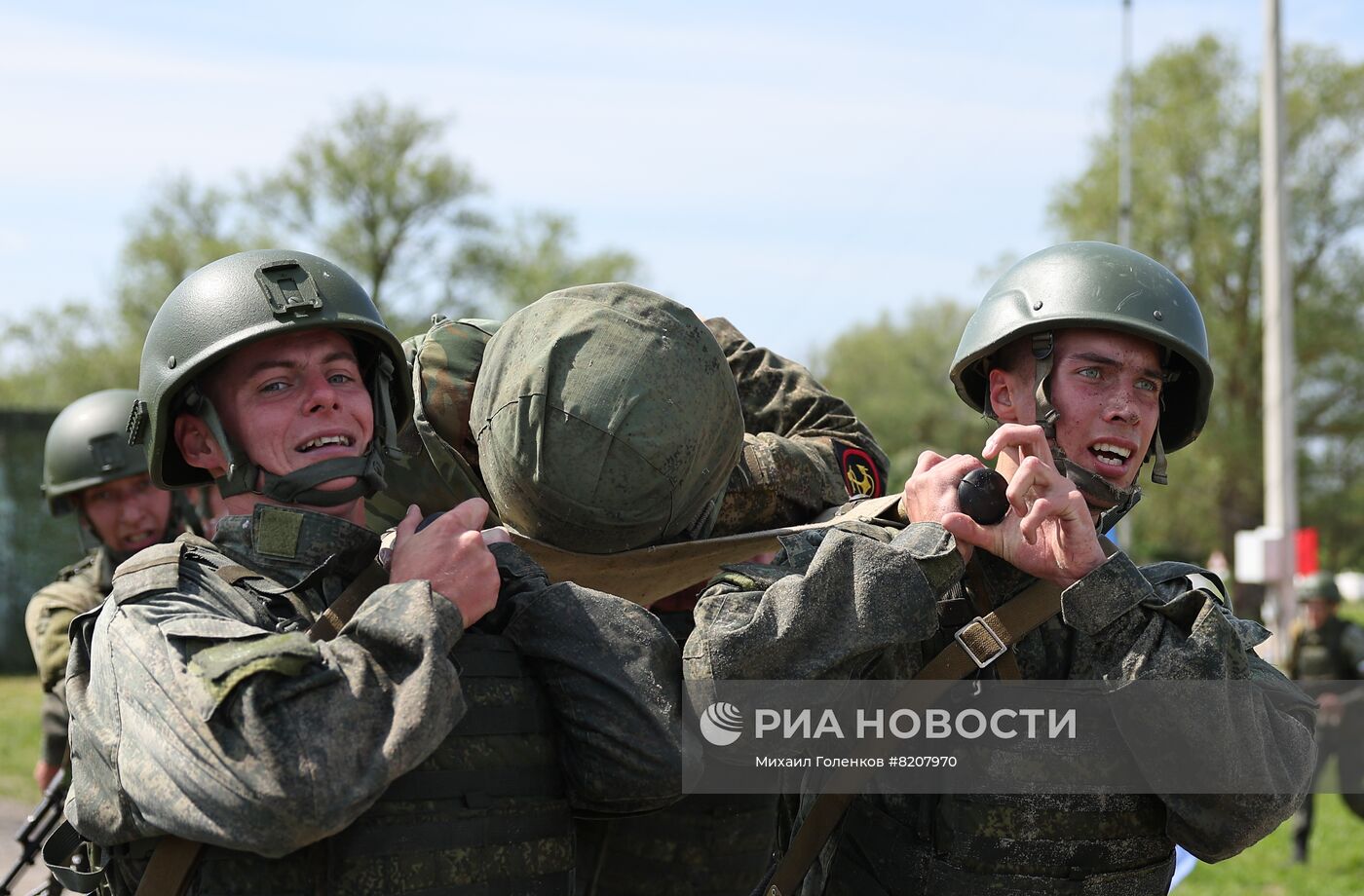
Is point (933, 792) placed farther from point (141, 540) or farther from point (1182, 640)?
point (141, 540)

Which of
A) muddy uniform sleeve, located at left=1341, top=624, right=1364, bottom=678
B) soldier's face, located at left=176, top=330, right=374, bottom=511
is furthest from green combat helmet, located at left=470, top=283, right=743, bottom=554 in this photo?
muddy uniform sleeve, located at left=1341, top=624, right=1364, bottom=678

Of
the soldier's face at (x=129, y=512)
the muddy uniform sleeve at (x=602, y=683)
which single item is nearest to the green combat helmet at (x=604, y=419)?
the muddy uniform sleeve at (x=602, y=683)

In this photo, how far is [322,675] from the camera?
2658 mm

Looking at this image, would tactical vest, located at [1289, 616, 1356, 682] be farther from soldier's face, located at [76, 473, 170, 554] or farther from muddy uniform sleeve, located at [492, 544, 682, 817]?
muddy uniform sleeve, located at [492, 544, 682, 817]

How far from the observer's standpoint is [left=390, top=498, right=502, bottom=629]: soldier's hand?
A: 9.45 feet

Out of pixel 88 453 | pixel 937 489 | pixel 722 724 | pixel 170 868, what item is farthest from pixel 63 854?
pixel 88 453

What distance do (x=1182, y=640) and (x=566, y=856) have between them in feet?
4.34

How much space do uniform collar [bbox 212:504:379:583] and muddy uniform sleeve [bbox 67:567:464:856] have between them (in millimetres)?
236

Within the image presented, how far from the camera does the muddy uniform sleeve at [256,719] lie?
256 centimetres

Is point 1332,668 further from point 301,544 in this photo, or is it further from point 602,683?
point 301,544

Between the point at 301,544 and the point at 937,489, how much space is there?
1.32 metres

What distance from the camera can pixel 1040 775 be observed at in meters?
3.11

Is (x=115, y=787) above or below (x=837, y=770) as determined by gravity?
above

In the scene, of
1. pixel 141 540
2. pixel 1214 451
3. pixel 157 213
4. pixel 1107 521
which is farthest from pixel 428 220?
pixel 1107 521
